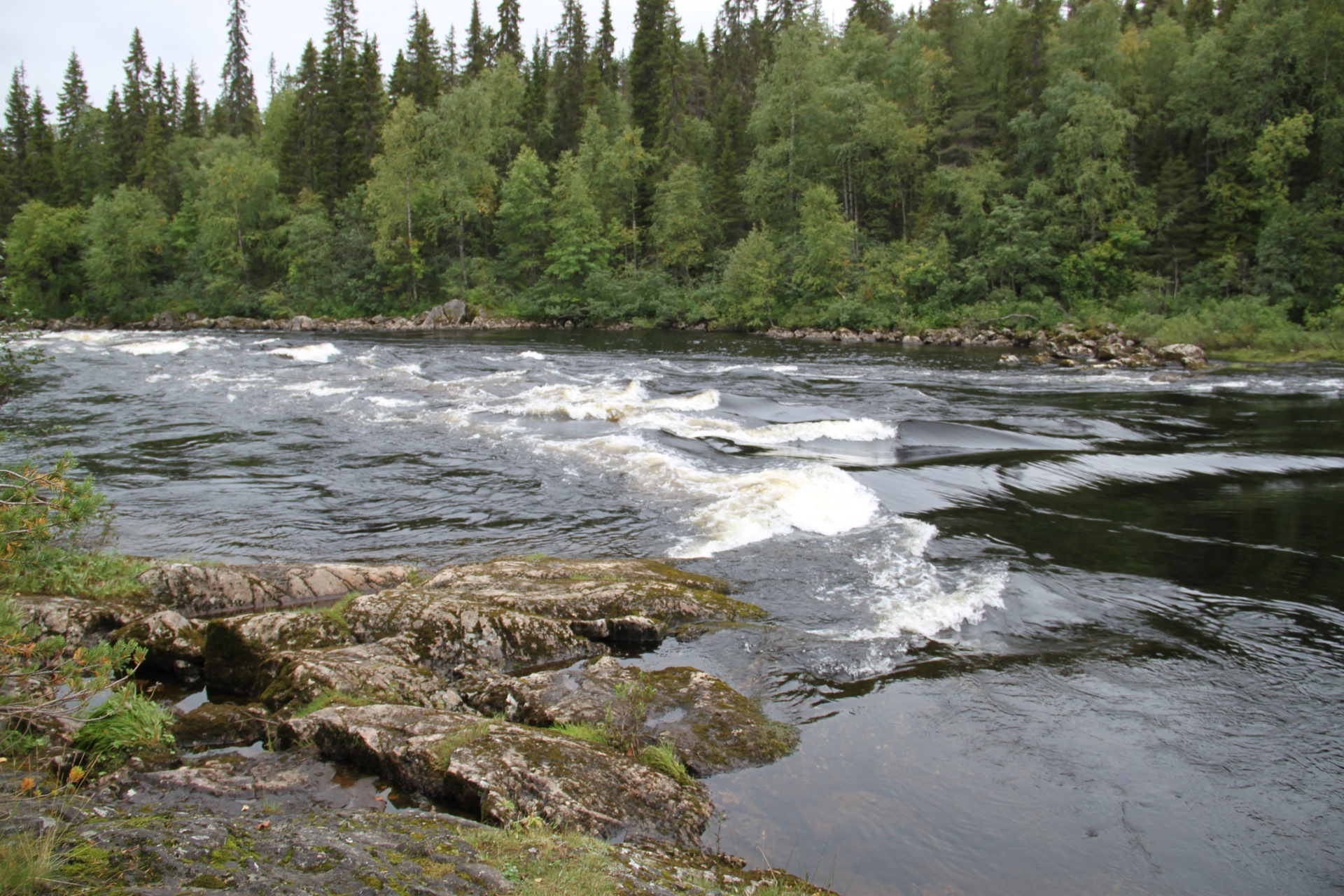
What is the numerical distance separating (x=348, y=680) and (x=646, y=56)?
66774 millimetres

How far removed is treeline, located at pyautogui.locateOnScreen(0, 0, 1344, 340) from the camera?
39906mm

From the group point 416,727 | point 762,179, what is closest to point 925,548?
point 416,727

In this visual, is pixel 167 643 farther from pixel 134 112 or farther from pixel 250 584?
pixel 134 112

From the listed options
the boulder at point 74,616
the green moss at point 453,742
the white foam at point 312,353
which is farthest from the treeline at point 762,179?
the green moss at point 453,742

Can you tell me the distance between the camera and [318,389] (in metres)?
21.9

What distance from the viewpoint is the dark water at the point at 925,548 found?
16.0 ft

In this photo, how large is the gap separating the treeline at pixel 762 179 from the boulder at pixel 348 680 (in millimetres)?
34024

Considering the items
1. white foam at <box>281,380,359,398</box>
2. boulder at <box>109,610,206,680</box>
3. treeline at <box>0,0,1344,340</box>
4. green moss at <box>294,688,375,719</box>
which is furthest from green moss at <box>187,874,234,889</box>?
treeline at <box>0,0,1344,340</box>

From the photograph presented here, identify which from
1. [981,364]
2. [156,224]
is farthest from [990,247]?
[156,224]

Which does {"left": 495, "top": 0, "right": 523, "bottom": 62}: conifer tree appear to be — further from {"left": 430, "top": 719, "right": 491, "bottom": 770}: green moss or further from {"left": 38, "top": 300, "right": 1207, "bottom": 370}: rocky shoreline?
{"left": 430, "top": 719, "right": 491, "bottom": 770}: green moss

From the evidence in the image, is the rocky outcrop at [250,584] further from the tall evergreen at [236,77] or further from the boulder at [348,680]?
the tall evergreen at [236,77]

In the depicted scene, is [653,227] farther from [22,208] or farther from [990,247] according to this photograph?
[22,208]

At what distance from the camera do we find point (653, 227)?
180 ft

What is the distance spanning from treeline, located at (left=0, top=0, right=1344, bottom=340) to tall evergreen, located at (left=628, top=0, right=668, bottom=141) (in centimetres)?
23
